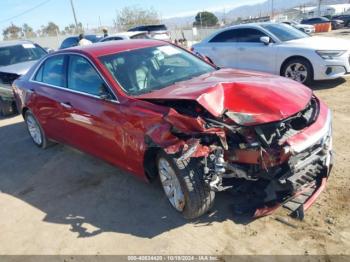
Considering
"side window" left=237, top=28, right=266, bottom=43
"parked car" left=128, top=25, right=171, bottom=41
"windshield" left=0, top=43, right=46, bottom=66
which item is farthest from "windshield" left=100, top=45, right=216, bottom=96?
"parked car" left=128, top=25, right=171, bottom=41

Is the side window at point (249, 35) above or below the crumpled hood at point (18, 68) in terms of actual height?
above

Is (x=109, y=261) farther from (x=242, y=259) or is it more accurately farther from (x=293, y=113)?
(x=293, y=113)

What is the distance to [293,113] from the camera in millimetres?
3365

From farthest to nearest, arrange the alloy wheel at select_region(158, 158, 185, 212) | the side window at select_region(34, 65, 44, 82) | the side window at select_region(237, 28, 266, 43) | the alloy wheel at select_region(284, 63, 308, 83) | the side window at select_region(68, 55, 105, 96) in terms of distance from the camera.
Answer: the side window at select_region(237, 28, 266, 43)
the alloy wheel at select_region(284, 63, 308, 83)
the side window at select_region(34, 65, 44, 82)
the side window at select_region(68, 55, 105, 96)
the alloy wheel at select_region(158, 158, 185, 212)

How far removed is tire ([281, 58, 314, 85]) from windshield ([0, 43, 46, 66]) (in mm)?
7011

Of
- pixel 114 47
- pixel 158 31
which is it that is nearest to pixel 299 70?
pixel 114 47

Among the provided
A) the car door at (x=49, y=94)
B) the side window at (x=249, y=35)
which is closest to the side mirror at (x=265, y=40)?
the side window at (x=249, y=35)

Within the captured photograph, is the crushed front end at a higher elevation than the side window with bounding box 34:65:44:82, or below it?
below

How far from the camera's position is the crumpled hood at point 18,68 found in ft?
30.6

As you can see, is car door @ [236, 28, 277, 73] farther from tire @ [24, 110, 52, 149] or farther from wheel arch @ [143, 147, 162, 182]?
wheel arch @ [143, 147, 162, 182]

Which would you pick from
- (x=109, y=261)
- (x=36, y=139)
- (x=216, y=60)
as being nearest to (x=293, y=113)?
(x=109, y=261)

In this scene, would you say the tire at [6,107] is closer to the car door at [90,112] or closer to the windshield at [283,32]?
the car door at [90,112]

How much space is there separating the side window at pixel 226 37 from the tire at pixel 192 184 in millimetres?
6767

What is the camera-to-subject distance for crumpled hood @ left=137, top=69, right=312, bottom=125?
11.0 ft
